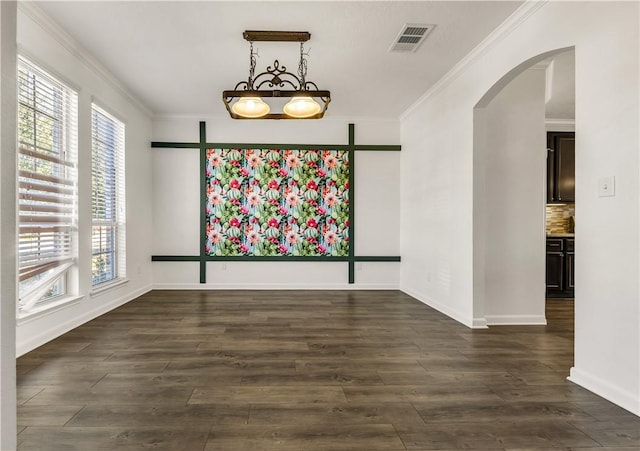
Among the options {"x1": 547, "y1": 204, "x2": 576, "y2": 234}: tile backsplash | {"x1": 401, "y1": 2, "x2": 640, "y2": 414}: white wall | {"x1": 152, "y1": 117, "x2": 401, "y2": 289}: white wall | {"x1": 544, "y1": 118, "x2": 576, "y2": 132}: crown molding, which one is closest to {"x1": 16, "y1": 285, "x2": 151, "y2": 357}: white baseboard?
{"x1": 152, "y1": 117, "x2": 401, "y2": 289}: white wall

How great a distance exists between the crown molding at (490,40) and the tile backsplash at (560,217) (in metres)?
3.16

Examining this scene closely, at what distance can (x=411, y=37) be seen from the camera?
377cm

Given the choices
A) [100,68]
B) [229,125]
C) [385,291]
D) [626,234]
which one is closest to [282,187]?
[229,125]

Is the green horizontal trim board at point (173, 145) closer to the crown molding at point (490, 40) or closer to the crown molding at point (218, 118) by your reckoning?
the crown molding at point (218, 118)

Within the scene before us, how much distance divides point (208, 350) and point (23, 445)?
154cm

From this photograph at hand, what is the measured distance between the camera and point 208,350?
11.0 ft

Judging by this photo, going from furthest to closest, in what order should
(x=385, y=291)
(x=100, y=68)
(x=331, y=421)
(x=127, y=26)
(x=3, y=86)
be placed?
(x=385, y=291), (x=100, y=68), (x=127, y=26), (x=331, y=421), (x=3, y=86)

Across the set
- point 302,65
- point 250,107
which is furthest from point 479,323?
point 302,65

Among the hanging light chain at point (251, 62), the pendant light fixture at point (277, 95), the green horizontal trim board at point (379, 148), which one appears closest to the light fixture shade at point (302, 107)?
the pendant light fixture at point (277, 95)

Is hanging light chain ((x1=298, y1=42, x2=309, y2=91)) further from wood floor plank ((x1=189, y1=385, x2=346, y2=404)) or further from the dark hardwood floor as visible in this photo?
wood floor plank ((x1=189, y1=385, x2=346, y2=404))

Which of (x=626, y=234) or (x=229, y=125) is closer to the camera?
(x=626, y=234)

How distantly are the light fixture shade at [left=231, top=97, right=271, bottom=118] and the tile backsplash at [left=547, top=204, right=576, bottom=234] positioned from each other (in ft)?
17.4

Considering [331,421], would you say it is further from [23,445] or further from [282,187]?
[282,187]

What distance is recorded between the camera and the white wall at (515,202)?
171 inches
